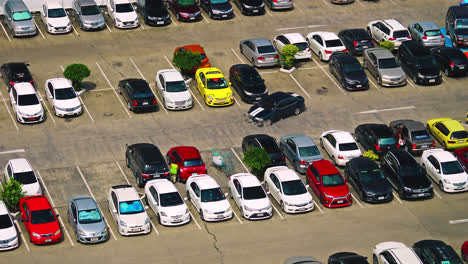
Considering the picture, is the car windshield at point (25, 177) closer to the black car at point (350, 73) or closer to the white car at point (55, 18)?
the white car at point (55, 18)

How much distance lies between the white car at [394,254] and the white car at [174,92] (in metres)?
17.7

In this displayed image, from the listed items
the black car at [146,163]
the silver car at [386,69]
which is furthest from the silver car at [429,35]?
the black car at [146,163]

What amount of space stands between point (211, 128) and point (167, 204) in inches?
387

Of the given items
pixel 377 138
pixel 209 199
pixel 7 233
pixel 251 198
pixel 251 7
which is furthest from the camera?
pixel 251 7

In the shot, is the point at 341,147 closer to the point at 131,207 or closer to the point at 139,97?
the point at 139,97

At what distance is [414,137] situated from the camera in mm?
55375

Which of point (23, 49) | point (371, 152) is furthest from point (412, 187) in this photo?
point (23, 49)

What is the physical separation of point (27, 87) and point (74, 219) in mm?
13288

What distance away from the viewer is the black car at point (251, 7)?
230ft

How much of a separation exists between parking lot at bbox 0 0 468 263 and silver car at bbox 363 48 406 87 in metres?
0.56

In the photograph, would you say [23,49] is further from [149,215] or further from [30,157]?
[149,215]

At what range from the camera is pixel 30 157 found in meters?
53.7

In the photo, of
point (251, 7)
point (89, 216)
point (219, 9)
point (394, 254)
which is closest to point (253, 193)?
point (89, 216)

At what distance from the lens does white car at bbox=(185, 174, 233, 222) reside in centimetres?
4875
